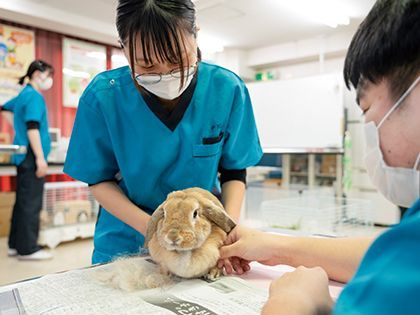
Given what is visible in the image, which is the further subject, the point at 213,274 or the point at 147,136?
the point at 147,136

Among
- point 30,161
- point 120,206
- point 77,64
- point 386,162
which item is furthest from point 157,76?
point 77,64

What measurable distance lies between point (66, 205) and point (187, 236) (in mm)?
3160

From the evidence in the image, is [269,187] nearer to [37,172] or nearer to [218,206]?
[37,172]

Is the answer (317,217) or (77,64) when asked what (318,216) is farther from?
(77,64)

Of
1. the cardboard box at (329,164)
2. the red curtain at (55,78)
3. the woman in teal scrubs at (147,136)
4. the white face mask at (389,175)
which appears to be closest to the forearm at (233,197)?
the woman in teal scrubs at (147,136)

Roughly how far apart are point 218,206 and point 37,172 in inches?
102

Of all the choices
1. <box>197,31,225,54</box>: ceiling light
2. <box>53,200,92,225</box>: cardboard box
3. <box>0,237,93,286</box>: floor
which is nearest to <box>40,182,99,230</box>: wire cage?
<box>53,200,92,225</box>: cardboard box

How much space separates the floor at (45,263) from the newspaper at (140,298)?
6.66ft

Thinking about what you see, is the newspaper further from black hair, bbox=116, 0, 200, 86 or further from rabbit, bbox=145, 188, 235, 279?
black hair, bbox=116, 0, 200, 86

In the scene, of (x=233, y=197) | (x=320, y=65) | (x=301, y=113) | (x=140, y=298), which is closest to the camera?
(x=140, y=298)

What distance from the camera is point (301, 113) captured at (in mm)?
4703

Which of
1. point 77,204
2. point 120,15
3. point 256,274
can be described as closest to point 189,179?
point 256,274

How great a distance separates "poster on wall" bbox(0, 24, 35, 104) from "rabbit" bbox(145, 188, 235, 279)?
398 centimetres

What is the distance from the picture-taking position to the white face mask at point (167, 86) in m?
0.96
